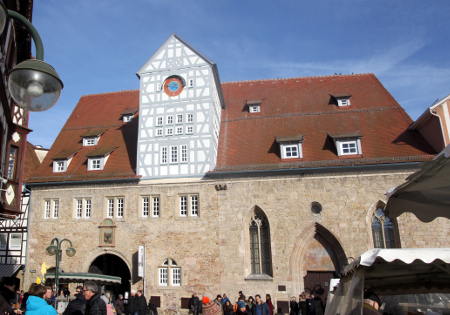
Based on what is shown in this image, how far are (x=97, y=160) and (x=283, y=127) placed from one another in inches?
429

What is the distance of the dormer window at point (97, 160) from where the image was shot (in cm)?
2362

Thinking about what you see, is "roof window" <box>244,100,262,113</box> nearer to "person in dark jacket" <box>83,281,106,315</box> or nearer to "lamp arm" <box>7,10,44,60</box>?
"person in dark jacket" <box>83,281,106,315</box>

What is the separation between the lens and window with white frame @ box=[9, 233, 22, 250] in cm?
2780

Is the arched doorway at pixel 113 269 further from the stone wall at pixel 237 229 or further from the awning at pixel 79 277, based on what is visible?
the awning at pixel 79 277

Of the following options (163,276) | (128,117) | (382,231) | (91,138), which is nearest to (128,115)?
(128,117)

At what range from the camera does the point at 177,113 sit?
23188 millimetres

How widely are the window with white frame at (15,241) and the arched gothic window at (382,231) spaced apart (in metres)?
22.6

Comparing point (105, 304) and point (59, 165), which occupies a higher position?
point (59, 165)

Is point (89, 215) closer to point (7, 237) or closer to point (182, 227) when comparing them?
point (182, 227)

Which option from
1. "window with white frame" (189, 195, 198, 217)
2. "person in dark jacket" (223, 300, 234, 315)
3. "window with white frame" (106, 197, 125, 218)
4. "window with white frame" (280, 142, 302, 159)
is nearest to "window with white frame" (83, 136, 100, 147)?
"window with white frame" (106, 197, 125, 218)

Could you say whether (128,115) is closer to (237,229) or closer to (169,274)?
(169,274)

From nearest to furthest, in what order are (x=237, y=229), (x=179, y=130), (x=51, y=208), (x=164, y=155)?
(x=237, y=229) → (x=164, y=155) → (x=179, y=130) → (x=51, y=208)

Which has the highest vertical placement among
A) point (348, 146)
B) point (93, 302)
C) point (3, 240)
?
point (348, 146)

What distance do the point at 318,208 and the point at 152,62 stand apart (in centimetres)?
1285
